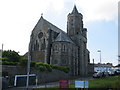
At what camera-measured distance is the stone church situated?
5834cm

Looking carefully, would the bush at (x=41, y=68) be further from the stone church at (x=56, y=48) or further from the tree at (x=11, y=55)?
the stone church at (x=56, y=48)

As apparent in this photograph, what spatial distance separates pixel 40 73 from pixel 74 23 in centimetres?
4240

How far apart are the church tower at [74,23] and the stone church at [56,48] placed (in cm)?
167

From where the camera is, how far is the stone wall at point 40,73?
30344 mm

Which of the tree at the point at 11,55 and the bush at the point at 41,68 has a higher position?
the tree at the point at 11,55

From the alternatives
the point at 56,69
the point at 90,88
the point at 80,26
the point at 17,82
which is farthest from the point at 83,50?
the point at 90,88

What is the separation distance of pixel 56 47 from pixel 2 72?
31.9 m

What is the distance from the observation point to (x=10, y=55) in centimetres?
3659

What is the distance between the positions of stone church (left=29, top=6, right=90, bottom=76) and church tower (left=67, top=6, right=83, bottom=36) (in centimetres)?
167

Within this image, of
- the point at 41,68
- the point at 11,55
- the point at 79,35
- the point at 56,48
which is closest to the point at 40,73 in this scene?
the point at 41,68

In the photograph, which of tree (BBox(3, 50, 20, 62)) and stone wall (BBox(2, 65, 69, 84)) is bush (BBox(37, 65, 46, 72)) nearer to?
stone wall (BBox(2, 65, 69, 84))

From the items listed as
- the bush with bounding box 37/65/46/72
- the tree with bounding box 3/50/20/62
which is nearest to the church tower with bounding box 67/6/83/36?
the bush with bounding box 37/65/46/72

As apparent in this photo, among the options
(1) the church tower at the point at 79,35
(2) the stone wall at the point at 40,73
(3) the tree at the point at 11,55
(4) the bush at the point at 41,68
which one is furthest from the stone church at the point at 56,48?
(3) the tree at the point at 11,55

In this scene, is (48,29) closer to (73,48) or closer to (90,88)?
(73,48)
